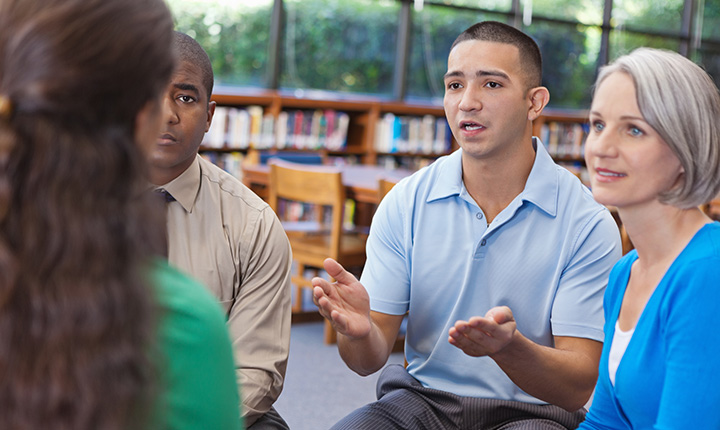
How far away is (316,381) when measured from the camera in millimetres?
3381

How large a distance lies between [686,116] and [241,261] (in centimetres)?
88

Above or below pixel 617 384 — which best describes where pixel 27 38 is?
above

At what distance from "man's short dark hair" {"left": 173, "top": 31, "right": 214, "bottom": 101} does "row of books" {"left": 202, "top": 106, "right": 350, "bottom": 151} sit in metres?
3.81

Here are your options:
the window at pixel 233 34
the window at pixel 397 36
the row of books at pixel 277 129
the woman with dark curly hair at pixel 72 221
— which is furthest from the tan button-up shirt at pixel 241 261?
the window at pixel 233 34

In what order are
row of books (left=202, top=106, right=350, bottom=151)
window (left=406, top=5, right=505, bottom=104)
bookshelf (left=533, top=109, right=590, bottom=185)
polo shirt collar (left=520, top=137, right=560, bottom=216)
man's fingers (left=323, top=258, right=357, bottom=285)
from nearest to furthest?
man's fingers (left=323, top=258, right=357, bottom=285)
polo shirt collar (left=520, top=137, right=560, bottom=216)
row of books (left=202, top=106, right=350, bottom=151)
window (left=406, top=5, right=505, bottom=104)
bookshelf (left=533, top=109, right=590, bottom=185)

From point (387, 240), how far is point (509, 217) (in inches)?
11.1

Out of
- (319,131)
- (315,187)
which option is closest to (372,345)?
(315,187)

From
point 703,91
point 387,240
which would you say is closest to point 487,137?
point 387,240

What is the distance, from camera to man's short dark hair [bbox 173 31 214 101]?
168 centimetres

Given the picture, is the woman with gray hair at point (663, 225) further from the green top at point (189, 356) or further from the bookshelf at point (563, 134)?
the bookshelf at point (563, 134)

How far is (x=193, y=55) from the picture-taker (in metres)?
1.69

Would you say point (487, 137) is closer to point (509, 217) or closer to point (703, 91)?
point (509, 217)

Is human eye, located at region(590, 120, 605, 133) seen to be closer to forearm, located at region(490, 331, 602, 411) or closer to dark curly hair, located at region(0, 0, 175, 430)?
forearm, located at region(490, 331, 602, 411)

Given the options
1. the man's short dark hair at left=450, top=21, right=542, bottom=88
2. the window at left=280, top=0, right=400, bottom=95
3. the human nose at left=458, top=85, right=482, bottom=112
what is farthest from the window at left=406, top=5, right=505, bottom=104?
the human nose at left=458, top=85, right=482, bottom=112
